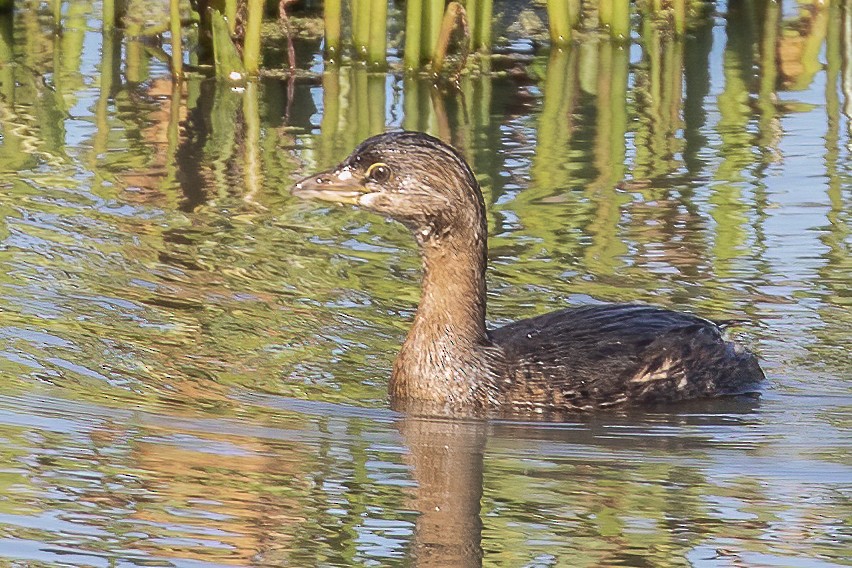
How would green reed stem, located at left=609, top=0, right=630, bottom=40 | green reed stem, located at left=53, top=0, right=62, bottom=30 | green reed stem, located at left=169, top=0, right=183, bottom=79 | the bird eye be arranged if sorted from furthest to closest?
green reed stem, located at left=53, top=0, right=62, bottom=30 < green reed stem, located at left=609, top=0, right=630, bottom=40 < green reed stem, located at left=169, top=0, right=183, bottom=79 < the bird eye

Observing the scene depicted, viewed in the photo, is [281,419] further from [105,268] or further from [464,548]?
[105,268]

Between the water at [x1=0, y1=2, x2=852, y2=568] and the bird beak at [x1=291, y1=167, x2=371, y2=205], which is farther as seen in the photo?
the bird beak at [x1=291, y1=167, x2=371, y2=205]

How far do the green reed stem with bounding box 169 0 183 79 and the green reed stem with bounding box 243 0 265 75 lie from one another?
0.47 m

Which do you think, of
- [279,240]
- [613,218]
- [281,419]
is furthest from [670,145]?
[281,419]

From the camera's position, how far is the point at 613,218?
372 inches

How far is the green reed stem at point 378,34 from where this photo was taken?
12273 mm

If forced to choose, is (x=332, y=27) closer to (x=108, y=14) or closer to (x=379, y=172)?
(x=108, y=14)

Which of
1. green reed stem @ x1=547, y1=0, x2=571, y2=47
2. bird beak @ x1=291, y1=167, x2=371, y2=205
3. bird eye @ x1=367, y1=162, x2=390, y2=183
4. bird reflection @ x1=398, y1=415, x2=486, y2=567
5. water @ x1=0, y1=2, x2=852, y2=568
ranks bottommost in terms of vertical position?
bird reflection @ x1=398, y1=415, x2=486, y2=567

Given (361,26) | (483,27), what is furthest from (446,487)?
(483,27)

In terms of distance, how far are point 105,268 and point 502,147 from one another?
3.38 meters

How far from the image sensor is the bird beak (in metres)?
6.87

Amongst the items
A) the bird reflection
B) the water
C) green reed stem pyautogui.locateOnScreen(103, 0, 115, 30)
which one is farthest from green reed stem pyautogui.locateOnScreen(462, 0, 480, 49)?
the bird reflection

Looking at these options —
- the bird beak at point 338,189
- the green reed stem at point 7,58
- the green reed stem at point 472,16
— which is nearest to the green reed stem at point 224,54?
the green reed stem at point 7,58

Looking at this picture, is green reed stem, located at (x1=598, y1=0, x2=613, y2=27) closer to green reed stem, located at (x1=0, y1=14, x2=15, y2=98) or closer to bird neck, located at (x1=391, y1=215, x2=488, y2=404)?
green reed stem, located at (x1=0, y1=14, x2=15, y2=98)
